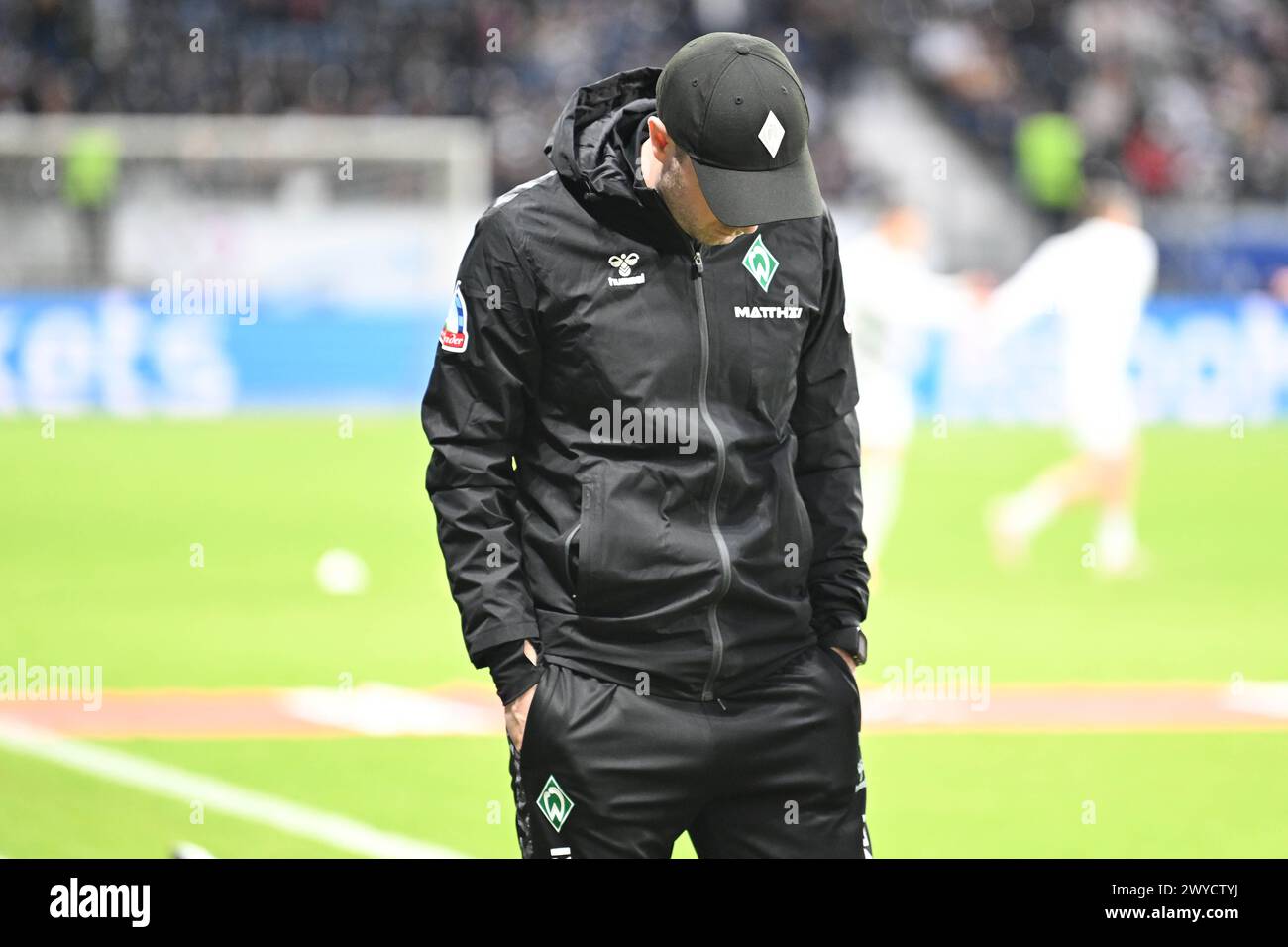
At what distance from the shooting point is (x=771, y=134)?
383 centimetres

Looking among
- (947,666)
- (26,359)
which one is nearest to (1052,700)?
(947,666)

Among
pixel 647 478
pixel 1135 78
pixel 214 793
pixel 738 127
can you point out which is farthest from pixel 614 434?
pixel 1135 78

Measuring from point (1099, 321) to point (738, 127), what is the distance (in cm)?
1076

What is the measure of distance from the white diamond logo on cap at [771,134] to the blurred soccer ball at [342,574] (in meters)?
9.56

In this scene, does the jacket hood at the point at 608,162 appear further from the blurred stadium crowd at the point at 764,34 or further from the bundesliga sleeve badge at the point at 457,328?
the blurred stadium crowd at the point at 764,34

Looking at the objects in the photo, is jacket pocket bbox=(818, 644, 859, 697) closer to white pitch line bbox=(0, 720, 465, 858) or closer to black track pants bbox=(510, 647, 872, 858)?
black track pants bbox=(510, 647, 872, 858)

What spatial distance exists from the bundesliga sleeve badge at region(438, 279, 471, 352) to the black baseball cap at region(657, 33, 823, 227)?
0.60 m

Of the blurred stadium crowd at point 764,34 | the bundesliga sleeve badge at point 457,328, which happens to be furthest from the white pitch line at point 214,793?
the blurred stadium crowd at point 764,34

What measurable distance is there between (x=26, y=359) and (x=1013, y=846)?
680 inches

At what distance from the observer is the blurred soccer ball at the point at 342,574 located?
13.1 metres

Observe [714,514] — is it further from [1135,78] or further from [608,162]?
[1135,78]

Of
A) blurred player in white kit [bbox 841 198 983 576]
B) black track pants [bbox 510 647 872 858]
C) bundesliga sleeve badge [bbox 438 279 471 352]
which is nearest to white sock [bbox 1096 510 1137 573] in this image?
blurred player in white kit [bbox 841 198 983 576]

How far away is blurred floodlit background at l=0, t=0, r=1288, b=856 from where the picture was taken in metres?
8.42
